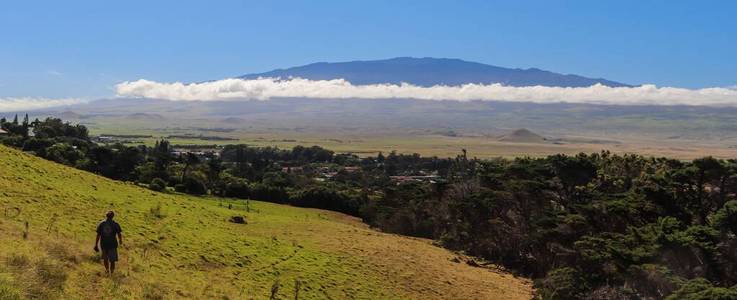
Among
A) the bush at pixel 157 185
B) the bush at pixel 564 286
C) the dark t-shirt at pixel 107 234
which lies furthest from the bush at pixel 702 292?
the bush at pixel 157 185

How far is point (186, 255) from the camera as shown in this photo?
23.0m

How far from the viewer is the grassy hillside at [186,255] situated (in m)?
14.6

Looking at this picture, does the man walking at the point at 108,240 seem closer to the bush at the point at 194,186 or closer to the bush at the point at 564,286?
the bush at the point at 564,286

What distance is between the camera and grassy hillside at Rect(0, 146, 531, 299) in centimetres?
1464

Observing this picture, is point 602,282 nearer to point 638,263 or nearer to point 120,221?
point 638,263

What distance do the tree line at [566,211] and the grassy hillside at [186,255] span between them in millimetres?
4945

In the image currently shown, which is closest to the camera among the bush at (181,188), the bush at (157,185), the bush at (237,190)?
the bush at (157,185)

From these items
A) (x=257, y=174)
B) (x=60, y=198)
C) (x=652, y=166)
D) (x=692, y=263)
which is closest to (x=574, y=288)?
(x=692, y=263)

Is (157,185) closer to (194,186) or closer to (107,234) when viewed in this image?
(194,186)

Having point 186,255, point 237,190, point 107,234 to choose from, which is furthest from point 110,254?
point 237,190

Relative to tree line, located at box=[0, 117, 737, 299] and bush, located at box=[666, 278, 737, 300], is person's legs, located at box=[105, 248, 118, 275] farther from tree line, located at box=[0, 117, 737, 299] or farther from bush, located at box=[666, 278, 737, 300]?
tree line, located at box=[0, 117, 737, 299]

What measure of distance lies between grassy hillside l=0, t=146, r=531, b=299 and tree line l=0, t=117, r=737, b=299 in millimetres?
4945

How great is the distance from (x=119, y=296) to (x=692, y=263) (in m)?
23.6

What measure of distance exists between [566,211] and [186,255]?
26332 millimetres
